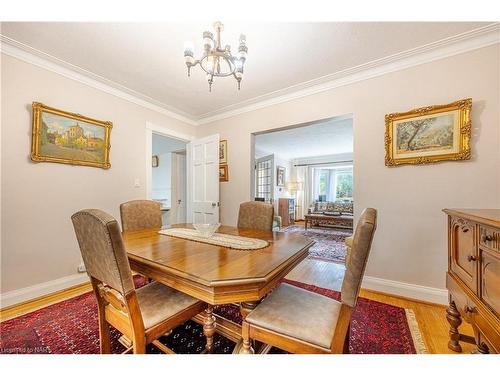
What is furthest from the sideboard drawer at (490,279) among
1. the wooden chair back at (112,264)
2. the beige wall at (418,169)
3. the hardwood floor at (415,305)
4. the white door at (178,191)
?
the white door at (178,191)

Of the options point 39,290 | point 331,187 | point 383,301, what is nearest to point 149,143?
point 39,290

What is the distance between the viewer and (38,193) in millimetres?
2059

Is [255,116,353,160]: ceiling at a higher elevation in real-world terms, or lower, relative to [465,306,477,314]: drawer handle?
higher

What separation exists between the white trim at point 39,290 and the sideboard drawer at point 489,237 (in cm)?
333

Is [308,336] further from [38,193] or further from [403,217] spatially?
[38,193]

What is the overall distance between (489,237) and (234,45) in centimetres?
216

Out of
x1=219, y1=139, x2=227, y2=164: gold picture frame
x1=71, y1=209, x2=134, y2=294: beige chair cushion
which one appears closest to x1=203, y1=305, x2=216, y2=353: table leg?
x1=71, y1=209, x2=134, y2=294: beige chair cushion

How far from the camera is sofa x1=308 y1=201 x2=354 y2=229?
574cm

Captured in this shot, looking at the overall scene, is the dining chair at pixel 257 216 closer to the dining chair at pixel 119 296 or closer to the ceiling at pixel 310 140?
the dining chair at pixel 119 296

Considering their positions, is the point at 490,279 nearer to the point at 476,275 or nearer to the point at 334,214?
the point at 476,275

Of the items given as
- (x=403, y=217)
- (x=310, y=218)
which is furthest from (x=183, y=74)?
(x=310, y=218)

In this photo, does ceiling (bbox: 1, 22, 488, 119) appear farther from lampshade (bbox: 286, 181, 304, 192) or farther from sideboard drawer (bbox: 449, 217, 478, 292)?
lampshade (bbox: 286, 181, 304, 192)

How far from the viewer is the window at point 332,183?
8.20 m

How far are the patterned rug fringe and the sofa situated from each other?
161 inches
